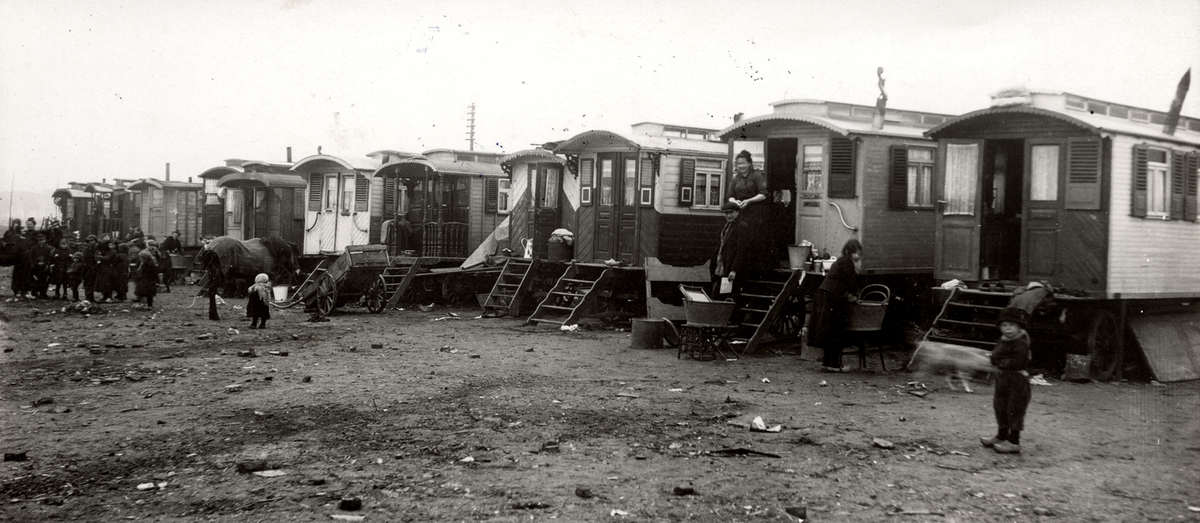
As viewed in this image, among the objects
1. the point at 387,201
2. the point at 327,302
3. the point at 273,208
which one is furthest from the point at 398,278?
the point at 273,208

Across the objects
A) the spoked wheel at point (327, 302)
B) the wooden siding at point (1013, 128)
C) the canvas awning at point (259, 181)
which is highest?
the wooden siding at point (1013, 128)

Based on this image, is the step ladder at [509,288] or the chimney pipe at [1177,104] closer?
the chimney pipe at [1177,104]

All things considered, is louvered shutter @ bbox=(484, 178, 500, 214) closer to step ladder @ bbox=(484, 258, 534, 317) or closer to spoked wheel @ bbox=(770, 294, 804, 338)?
step ladder @ bbox=(484, 258, 534, 317)

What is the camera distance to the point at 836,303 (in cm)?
1097

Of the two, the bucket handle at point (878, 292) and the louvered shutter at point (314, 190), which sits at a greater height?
the louvered shutter at point (314, 190)

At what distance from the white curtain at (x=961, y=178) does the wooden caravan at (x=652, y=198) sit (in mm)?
4694

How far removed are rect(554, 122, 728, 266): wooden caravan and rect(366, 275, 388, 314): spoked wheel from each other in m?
4.17

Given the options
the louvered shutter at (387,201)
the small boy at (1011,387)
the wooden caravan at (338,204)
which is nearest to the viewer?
the small boy at (1011,387)

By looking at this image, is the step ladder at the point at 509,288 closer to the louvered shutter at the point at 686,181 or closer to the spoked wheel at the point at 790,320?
the louvered shutter at the point at 686,181

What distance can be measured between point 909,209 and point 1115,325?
386cm

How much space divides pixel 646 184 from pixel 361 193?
944 centimetres

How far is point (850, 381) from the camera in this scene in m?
10.7

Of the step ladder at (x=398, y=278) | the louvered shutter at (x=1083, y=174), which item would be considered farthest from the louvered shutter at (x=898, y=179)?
the step ladder at (x=398, y=278)

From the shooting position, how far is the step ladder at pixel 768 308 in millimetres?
13055
